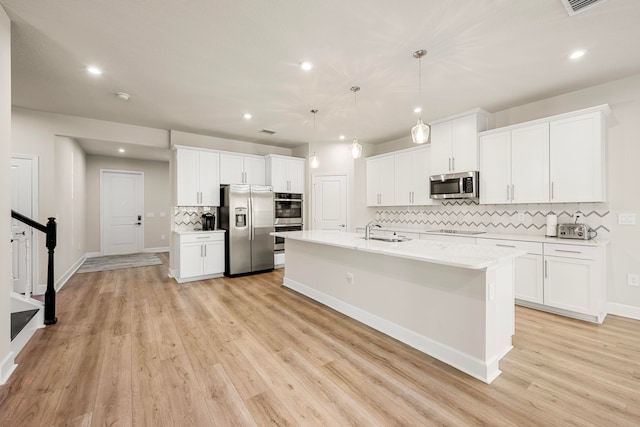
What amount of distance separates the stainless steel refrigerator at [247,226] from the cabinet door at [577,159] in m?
4.44

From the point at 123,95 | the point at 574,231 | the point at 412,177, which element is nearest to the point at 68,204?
the point at 123,95

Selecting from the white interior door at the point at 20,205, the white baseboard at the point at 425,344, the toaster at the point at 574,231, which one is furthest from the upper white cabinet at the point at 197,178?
the toaster at the point at 574,231

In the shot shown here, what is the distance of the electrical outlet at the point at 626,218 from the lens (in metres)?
3.08

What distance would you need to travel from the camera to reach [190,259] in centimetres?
474

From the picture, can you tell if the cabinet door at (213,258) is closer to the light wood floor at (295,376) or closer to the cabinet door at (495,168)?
the light wood floor at (295,376)

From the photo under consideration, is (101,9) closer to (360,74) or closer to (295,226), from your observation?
(360,74)

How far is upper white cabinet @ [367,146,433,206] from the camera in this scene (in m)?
4.93

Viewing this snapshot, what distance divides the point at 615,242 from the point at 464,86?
8.29 ft

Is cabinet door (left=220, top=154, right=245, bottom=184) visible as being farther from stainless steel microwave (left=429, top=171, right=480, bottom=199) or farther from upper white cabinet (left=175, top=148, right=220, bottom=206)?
stainless steel microwave (left=429, top=171, right=480, bottom=199)

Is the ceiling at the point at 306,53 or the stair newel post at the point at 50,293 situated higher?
the ceiling at the point at 306,53

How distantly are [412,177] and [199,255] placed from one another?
4092 mm

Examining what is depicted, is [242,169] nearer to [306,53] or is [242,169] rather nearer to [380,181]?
[380,181]

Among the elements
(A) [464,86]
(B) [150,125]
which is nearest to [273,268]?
(B) [150,125]

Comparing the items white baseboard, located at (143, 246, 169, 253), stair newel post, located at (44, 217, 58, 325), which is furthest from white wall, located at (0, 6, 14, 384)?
white baseboard, located at (143, 246, 169, 253)
